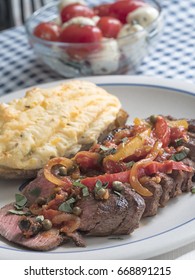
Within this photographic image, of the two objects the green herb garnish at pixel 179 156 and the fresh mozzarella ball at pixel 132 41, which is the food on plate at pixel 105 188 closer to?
the green herb garnish at pixel 179 156

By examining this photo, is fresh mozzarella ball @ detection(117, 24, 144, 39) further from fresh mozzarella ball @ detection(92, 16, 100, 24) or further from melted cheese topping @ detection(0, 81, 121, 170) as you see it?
melted cheese topping @ detection(0, 81, 121, 170)

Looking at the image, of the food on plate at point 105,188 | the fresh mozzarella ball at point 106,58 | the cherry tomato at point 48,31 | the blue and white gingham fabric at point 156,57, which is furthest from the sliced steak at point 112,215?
the cherry tomato at point 48,31

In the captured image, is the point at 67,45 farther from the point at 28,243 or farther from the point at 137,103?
the point at 28,243

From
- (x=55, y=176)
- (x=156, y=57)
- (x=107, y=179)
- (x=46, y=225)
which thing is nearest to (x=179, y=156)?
(x=107, y=179)

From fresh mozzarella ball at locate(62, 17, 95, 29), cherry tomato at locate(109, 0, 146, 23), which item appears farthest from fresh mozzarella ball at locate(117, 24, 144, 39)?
cherry tomato at locate(109, 0, 146, 23)

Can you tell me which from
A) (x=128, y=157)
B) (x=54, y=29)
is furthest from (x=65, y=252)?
(x=54, y=29)

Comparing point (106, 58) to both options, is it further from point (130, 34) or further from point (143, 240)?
point (143, 240)
